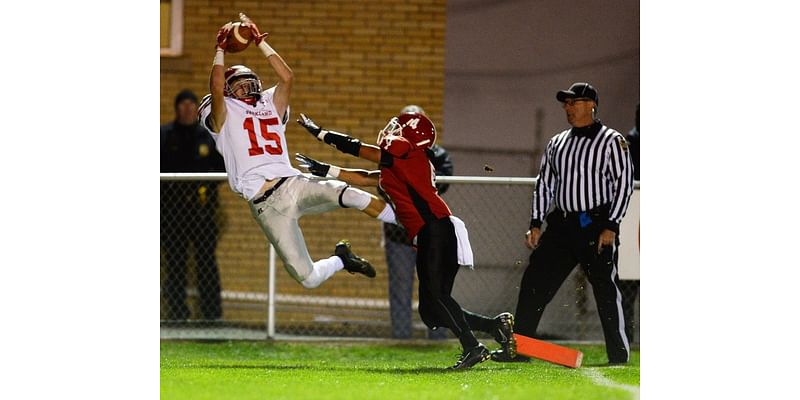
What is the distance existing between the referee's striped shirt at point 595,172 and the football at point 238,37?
189 cm

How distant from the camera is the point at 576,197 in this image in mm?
6848

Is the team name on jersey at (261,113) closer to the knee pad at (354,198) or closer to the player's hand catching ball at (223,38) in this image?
the player's hand catching ball at (223,38)

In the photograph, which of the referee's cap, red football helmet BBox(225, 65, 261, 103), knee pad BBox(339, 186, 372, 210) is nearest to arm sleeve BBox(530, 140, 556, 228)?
the referee's cap

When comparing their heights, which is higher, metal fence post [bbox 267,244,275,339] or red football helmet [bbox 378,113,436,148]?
red football helmet [bbox 378,113,436,148]

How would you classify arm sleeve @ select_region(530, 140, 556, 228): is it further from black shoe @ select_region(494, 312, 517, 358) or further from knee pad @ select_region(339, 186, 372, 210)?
knee pad @ select_region(339, 186, 372, 210)

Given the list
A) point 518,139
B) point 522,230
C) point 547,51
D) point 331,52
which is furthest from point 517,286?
point 331,52

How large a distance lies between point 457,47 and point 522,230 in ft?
4.36

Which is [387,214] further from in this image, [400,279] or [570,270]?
[400,279]

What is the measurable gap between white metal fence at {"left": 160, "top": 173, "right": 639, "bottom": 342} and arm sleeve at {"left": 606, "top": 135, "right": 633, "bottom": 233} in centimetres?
114

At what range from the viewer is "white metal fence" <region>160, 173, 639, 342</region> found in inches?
314

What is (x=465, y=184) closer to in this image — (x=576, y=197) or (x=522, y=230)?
(x=522, y=230)

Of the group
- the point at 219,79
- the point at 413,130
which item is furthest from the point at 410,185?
the point at 219,79

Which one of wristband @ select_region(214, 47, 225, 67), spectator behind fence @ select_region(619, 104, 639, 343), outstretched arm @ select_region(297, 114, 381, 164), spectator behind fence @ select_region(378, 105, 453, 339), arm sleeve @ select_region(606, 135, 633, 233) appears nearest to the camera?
wristband @ select_region(214, 47, 225, 67)

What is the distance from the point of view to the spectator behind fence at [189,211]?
8172 millimetres
